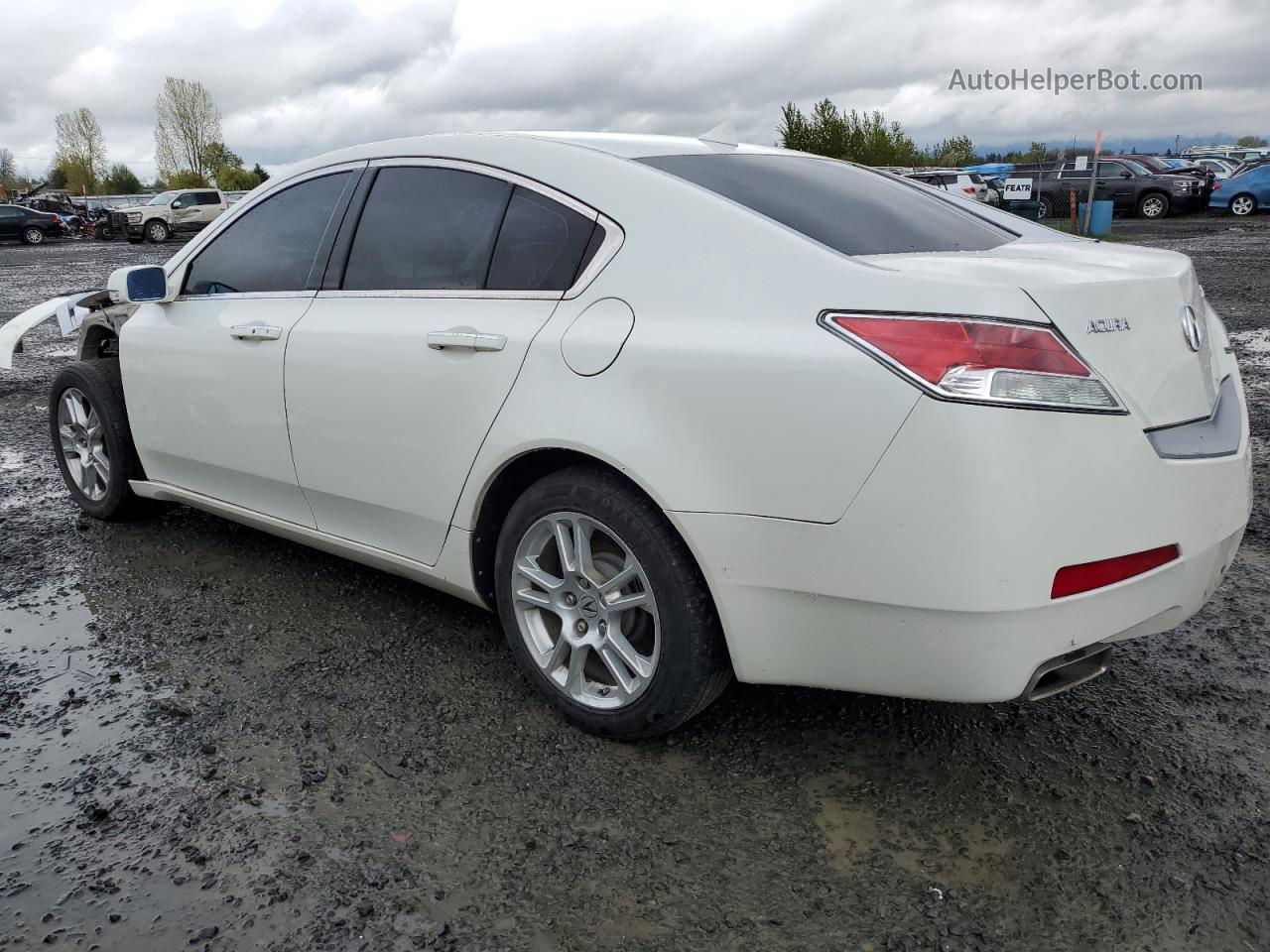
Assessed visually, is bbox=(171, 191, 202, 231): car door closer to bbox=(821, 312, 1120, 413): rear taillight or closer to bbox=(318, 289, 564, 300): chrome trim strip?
bbox=(318, 289, 564, 300): chrome trim strip

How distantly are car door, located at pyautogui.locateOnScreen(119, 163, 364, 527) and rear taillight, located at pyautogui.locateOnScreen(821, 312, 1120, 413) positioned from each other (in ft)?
6.96

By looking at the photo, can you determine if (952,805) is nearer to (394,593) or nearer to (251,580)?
(394,593)

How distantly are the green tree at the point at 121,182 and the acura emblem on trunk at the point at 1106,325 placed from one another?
9545cm

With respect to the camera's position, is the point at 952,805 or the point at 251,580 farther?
the point at 251,580

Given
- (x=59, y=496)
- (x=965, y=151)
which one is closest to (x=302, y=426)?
(x=59, y=496)

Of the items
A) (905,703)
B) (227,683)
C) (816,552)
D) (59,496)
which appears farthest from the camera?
(59,496)

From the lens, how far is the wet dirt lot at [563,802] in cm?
217

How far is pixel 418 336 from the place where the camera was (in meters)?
3.03

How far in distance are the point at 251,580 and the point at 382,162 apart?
1705 millimetres

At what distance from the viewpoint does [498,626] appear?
365 cm

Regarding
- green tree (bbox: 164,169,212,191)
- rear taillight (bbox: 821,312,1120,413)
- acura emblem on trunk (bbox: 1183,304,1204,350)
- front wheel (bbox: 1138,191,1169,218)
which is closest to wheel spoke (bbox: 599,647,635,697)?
rear taillight (bbox: 821,312,1120,413)

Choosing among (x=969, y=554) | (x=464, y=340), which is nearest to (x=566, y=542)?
(x=464, y=340)

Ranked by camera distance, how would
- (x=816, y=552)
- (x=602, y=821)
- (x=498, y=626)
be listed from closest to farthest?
1. (x=816, y=552)
2. (x=602, y=821)
3. (x=498, y=626)

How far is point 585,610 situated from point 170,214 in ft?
114
